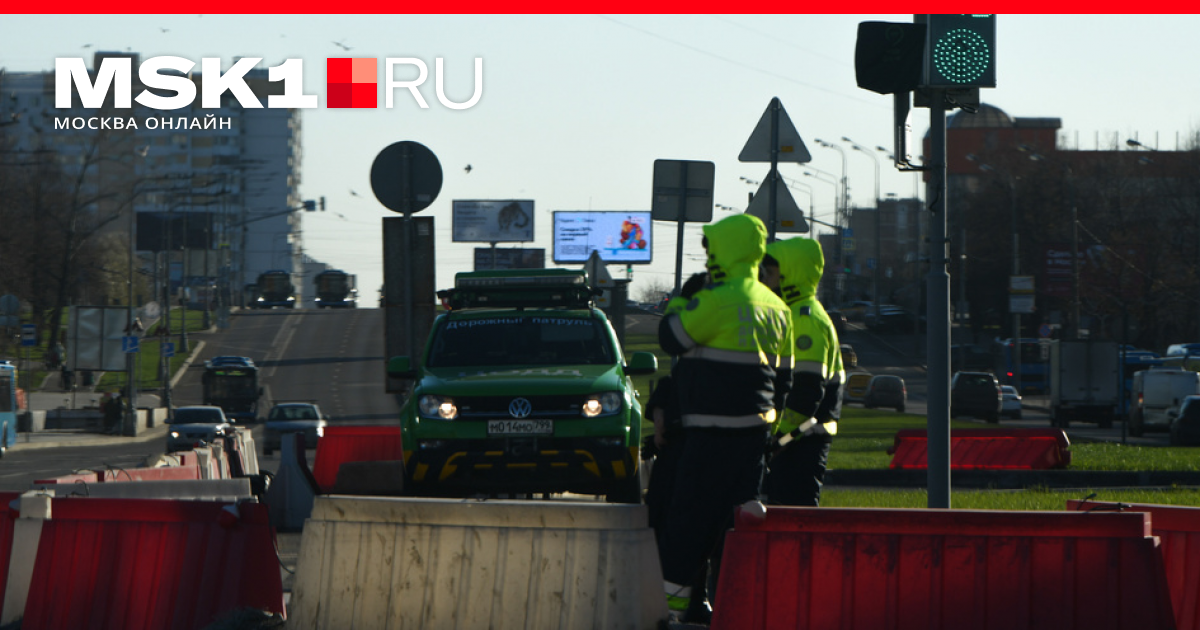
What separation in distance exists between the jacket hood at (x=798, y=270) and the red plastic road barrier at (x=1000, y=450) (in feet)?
44.8

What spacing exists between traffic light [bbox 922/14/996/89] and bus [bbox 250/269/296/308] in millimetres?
107289

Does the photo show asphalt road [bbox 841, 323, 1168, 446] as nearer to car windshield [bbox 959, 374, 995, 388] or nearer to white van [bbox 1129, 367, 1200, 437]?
white van [bbox 1129, 367, 1200, 437]

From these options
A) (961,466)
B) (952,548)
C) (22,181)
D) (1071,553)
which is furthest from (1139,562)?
(22,181)

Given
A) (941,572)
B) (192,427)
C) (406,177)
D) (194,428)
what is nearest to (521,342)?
(406,177)

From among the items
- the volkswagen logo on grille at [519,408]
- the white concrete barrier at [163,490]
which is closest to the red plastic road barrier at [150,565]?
the white concrete barrier at [163,490]

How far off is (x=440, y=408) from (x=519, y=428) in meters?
0.59

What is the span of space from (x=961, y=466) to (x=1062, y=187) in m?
81.6

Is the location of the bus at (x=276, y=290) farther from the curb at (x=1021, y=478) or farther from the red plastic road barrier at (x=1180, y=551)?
the red plastic road barrier at (x=1180, y=551)

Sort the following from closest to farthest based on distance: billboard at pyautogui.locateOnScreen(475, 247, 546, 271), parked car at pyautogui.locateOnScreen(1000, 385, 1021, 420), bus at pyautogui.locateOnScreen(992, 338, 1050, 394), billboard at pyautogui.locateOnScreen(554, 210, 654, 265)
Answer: parked car at pyautogui.locateOnScreen(1000, 385, 1021, 420)
bus at pyautogui.locateOnScreen(992, 338, 1050, 394)
billboard at pyautogui.locateOnScreen(554, 210, 654, 265)
billboard at pyautogui.locateOnScreen(475, 247, 546, 271)

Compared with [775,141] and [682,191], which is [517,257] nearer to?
[682,191]

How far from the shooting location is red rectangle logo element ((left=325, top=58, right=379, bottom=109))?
161 feet

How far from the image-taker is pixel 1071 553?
20.2 feet

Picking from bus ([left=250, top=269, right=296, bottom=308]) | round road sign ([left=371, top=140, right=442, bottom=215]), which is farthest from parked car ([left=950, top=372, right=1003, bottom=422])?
bus ([left=250, top=269, right=296, bottom=308])

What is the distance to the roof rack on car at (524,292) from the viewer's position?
1321 cm
